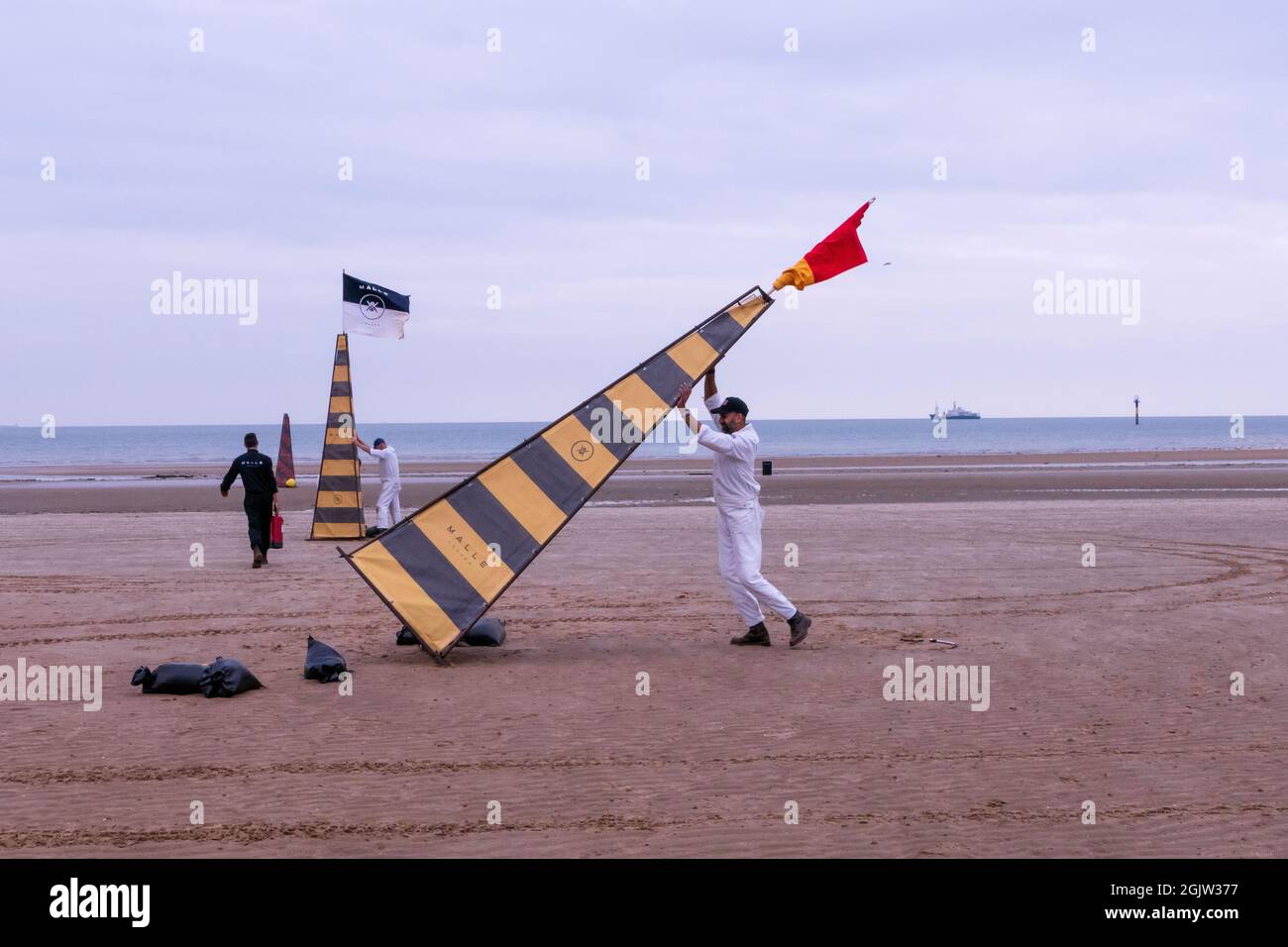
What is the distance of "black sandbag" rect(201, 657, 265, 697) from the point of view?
8.23m

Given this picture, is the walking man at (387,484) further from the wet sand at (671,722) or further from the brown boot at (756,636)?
the brown boot at (756,636)

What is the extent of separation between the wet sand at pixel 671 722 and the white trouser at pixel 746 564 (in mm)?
351

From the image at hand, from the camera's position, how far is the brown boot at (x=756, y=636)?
33.0ft

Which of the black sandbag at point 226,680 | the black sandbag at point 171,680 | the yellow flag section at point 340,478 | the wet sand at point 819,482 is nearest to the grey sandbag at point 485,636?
the black sandbag at point 226,680

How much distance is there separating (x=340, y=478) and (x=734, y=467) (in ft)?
36.6

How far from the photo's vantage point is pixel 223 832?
5578 mm

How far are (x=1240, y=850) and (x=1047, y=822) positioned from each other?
0.77 meters

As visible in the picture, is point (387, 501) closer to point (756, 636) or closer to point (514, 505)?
point (514, 505)

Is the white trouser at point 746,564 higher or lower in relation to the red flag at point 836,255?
lower

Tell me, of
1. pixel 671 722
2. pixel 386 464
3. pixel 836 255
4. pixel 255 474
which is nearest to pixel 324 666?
pixel 671 722

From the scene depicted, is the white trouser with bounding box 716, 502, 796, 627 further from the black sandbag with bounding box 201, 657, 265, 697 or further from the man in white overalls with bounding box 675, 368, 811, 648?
the black sandbag with bounding box 201, 657, 265, 697

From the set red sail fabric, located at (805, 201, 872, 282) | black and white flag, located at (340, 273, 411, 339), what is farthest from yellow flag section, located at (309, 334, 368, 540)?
red sail fabric, located at (805, 201, 872, 282)

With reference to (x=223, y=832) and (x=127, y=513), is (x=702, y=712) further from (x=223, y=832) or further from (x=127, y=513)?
(x=127, y=513)
